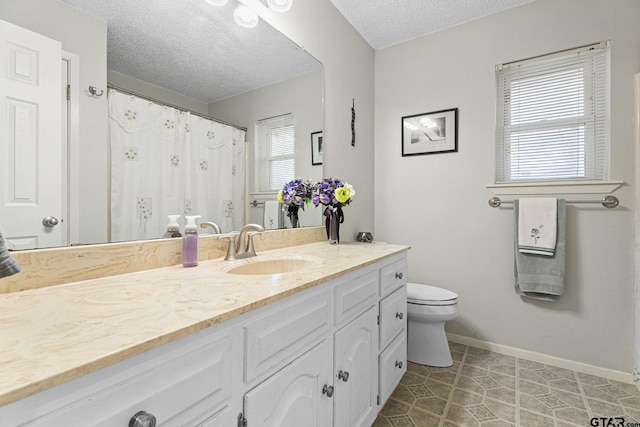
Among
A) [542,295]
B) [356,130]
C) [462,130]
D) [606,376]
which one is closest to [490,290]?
[542,295]

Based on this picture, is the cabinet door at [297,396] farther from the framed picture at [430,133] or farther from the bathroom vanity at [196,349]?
the framed picture at [430,133]

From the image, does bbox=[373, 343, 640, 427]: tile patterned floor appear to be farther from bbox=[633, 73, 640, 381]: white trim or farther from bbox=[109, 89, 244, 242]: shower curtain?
bbox=[109, 89, 244, 242]: shower curtain

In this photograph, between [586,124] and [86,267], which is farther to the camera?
[586,124]

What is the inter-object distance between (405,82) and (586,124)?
1.28 m

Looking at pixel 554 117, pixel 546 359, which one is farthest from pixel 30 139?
pixel 546 359

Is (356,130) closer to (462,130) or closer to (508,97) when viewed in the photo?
(462,130)

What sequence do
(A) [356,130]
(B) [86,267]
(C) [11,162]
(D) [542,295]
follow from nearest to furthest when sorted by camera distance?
(C) [11,162] < (B) [86,267] < (D) [542,295] < (A) [356,130]

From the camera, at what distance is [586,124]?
1915 mm

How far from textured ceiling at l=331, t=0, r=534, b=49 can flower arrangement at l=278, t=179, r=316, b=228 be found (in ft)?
4.39

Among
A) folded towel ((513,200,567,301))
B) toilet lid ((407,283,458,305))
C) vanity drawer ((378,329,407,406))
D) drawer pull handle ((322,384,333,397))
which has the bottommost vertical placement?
vanity drawer ((378,329,407,406))

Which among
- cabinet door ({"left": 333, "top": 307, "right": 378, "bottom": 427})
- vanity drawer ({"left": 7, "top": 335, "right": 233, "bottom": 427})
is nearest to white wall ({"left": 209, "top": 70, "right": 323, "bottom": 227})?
cabinet door ({"left": 333, "top": 307, "right": 378, "bottom": 427})

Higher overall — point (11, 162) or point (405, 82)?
point (405, 82)

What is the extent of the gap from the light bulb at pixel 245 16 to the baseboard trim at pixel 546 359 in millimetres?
2495

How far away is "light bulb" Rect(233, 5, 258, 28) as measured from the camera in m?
1.41
